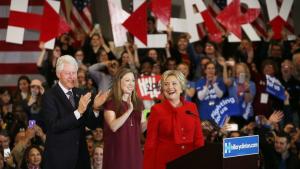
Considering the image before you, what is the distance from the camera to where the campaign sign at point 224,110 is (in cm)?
866

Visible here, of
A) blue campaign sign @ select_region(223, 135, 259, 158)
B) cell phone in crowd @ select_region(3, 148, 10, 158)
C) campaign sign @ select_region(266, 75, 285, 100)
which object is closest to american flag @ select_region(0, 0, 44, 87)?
cell phone in crowd @ select_region(3, 148, 10, 158)

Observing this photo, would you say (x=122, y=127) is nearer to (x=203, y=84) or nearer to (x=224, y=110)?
Answer: (x=224, y=110)

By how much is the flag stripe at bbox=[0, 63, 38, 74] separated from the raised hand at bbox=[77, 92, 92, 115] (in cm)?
574

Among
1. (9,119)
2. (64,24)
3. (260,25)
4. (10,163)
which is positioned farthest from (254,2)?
(10,163)

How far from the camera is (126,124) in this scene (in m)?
5.60

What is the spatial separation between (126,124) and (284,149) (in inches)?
128

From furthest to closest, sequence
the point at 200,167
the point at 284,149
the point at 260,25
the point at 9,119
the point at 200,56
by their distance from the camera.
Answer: the point at 260,25, the point at 200,56, the point at 9,119, the point at 284,149, the point at 200,167

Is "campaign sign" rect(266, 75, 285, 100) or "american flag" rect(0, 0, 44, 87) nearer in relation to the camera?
"campaign sign" rect(266, 75, 285, 100)

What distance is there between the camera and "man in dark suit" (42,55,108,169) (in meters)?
5.20

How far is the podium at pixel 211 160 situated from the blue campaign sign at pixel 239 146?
0.02 metres

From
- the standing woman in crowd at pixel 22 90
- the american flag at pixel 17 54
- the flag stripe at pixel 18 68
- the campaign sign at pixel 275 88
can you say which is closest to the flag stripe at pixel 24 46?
the american flag at pixel 17 54

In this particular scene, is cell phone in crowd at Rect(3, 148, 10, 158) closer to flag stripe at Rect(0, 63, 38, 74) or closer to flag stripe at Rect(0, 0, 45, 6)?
flag stripe at Rect(0, 63, 38, 74)

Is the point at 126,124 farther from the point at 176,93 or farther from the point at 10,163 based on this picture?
the point at 10,163

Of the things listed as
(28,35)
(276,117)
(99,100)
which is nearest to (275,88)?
(276,117)
